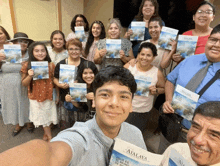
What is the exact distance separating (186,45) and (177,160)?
146 centimetres

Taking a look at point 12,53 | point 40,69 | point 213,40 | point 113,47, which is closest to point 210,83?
point 213,40

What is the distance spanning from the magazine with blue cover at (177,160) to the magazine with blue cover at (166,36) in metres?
1.51

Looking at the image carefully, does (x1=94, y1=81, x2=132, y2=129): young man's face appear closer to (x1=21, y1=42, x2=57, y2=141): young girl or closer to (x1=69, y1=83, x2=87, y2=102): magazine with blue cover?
(x1=69, y1=83, x2=87, y2=102): magazine with blue cover

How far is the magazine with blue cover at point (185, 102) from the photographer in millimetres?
1198

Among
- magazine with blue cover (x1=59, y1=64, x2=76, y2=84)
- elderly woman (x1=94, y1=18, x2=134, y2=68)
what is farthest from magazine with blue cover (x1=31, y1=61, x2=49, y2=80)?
elderly woman (x1=94, y1=18, x2=134, y2=68)

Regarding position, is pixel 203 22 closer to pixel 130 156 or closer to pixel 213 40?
pixel 213 40

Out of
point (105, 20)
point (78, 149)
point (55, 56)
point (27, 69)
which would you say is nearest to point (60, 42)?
point (55, 56)

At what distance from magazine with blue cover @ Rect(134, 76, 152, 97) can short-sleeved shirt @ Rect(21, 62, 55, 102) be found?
1.15m

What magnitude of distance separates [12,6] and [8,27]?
537mm

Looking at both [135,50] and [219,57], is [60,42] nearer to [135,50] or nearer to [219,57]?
[135,50]

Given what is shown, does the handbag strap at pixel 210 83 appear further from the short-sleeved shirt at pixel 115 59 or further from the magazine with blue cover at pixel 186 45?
the short-sleeved shirt at pixel 115 59

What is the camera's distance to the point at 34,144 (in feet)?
1.75

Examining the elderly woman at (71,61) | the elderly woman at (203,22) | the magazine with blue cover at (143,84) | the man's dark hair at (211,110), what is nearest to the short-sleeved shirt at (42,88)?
the elderly woman at (71,61)

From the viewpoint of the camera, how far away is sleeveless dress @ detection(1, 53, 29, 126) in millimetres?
2053
